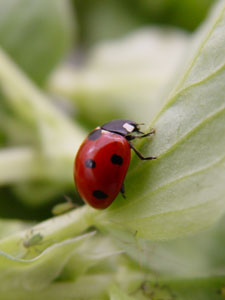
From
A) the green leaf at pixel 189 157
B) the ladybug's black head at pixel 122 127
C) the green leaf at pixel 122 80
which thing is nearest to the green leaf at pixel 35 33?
the green leaf at pixel 122 80

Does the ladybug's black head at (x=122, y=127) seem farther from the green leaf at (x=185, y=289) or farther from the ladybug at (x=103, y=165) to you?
the green leaf at (x=185, y=289)

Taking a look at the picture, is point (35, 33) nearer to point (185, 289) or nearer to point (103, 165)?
point (103, 165)

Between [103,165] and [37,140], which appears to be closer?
[103,165]

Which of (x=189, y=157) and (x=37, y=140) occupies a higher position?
(x=189, y=157)

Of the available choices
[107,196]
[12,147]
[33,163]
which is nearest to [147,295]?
[107,196]

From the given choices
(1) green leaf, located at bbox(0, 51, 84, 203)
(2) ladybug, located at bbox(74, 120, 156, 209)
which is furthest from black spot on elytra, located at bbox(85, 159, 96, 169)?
(1) green leaf, located at bbox(0, 51, 84, 203)

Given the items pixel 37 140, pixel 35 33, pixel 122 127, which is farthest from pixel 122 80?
pixel 122 127

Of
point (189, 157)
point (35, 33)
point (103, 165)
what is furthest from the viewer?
point (35, 33)
